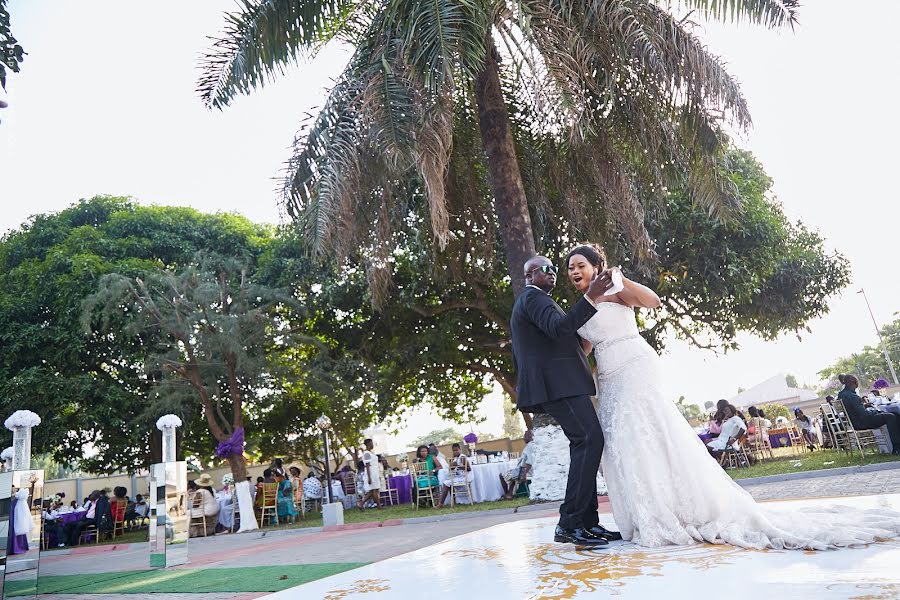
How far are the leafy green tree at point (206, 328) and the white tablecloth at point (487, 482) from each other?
212 inches

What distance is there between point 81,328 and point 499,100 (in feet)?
47.3

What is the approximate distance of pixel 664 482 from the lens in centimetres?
387

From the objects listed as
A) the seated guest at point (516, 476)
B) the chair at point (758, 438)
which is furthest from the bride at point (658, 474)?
the chair at point (758, 438)

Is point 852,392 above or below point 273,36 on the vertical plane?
below

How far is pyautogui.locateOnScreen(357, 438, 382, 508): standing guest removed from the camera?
Result: 17.2 m

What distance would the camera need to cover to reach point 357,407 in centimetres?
2148

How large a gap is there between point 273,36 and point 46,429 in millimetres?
14500

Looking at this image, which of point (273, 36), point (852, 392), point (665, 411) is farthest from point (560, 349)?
point (852, 392)

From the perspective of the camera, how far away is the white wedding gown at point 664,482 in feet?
11.0

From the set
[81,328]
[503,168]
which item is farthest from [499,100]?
[81,328]

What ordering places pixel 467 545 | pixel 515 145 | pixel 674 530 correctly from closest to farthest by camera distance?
pixel 674 530 < pixel 467 545 < pixel 515 145

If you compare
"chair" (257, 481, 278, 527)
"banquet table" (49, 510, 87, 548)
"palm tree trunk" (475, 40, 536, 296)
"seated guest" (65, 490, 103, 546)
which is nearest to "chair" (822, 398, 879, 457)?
"palm tree trunk" (475, 40, 536, 296)

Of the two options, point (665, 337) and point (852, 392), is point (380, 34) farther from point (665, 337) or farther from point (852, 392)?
point (665, 337)

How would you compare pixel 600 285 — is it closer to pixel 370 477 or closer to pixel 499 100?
pixel 499 100
